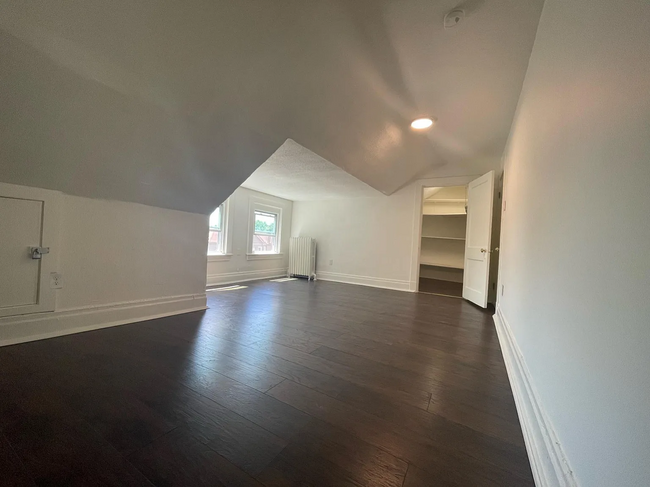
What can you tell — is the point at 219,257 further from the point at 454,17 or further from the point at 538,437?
the point at 538,437

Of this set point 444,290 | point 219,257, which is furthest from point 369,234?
point 219,257

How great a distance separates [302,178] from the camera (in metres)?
3.99

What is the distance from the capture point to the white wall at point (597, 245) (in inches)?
19.7

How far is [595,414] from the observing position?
61 centimetres

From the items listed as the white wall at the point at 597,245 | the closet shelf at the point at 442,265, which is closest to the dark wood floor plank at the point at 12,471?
the white wall at the point at 597,245

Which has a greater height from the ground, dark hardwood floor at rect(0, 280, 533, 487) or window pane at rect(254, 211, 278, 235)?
window pane at rect(254, 211, 278, 235)

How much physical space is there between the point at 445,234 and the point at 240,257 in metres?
4.81

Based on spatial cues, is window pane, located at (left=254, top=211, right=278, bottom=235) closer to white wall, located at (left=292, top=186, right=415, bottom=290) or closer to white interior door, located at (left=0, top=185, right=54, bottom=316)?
white wall, located at (left=292, top=186, right=415, bottom=290)

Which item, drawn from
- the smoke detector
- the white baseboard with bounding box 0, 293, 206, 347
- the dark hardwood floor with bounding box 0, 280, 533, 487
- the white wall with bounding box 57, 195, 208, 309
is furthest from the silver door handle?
the smoke detector

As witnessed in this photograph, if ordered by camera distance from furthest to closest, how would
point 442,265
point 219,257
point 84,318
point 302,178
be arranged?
point 442,265, point 219,257, point 302,178, point 84,318

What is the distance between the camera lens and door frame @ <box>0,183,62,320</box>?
176cm

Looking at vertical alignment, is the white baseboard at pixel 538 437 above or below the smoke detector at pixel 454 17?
below

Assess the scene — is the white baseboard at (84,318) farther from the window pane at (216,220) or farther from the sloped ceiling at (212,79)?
the window pane at (216,220)

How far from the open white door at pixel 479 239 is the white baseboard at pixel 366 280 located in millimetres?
1117
